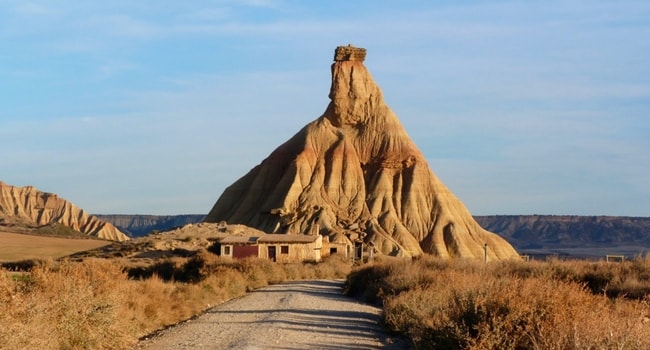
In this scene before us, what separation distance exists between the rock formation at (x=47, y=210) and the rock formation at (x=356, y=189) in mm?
66979

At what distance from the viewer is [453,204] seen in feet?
317

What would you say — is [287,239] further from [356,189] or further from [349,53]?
[349,53]

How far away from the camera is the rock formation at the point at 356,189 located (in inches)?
3484

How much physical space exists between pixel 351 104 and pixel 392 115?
5.30 m

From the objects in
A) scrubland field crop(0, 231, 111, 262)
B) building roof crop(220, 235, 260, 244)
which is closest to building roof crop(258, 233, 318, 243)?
building roof crop(220, 235, 260, 244)

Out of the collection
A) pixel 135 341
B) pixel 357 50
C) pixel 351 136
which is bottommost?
pixel 135 341

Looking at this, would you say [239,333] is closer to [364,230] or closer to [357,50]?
[364,230]

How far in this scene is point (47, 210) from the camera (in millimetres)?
165875

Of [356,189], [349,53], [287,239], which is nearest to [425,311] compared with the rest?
[287,239]

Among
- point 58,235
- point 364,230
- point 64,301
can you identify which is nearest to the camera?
point 64,301

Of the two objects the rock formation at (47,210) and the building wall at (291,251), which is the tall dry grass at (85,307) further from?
the rock formation at (47,210)

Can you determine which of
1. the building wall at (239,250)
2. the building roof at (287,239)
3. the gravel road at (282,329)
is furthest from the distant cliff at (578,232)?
the gravel road at (282,329)

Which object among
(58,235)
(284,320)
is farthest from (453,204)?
(284,320)

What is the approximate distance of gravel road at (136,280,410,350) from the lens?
1706cm
